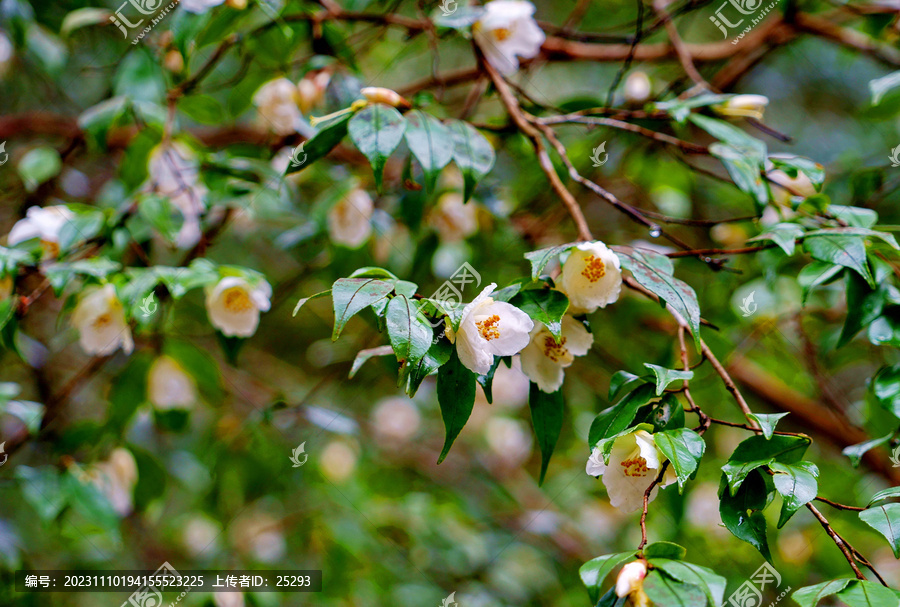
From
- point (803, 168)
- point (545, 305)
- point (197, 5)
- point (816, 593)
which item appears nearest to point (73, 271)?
point (197, 5)

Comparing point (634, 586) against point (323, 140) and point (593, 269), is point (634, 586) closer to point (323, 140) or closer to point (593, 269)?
point (593, 269)

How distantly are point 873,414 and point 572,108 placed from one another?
0.82 metres

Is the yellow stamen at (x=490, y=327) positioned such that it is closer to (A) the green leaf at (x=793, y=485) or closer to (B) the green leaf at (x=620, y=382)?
(B) the green leaf at (x=620, y=382)

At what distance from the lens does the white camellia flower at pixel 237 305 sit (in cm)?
102

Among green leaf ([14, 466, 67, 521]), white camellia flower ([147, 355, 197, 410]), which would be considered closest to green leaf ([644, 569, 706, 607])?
white camellia flower ([147, 355, 197, 410])

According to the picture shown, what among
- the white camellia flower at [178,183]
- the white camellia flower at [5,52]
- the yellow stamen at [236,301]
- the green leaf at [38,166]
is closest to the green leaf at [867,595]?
the yellow stamen at [236,301]

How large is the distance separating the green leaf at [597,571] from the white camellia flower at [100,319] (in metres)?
0.86

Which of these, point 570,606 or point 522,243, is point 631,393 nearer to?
point 522,243

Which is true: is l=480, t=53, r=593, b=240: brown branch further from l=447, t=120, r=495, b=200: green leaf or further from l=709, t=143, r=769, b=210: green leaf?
l=709, t=143, r=769, b=210: green leaf

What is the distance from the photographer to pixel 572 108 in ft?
4.32

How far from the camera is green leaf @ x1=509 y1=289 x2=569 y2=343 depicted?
2.29ft

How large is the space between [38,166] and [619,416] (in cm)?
133

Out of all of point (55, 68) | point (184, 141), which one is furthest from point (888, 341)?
point (55, 68)

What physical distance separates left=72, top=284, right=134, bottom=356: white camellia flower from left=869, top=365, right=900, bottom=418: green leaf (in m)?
1.18
